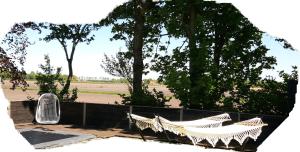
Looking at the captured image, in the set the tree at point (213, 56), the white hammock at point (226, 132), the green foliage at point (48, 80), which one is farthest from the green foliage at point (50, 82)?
the white hammock at point (226, 132)

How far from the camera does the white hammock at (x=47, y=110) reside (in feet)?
45.5

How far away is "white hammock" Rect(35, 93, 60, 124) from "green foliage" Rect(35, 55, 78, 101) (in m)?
1.43

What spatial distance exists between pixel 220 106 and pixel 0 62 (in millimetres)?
7120

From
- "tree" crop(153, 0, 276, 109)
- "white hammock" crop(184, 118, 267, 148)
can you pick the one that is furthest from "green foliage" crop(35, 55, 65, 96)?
"white hammock" crop(184, 118, 267, 148)

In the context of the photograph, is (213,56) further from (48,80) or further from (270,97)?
(48,80)

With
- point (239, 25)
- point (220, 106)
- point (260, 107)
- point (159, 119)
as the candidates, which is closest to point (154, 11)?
point (239, 25)

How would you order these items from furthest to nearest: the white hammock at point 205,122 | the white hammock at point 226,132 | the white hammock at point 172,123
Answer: the white hammock at point 205,122 < the white hammock at point 172,123 < the white hammock at point 226,132

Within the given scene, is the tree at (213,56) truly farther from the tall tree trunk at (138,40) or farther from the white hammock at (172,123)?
the white hammock at (172,123)

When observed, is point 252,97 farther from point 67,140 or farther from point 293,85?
point 67,140

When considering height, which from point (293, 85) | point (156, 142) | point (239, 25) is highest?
point (239, 25)

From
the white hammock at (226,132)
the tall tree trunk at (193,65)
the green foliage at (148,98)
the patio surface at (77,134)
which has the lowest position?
the patio surface at (77,134)

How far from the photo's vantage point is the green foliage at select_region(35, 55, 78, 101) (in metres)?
15.6

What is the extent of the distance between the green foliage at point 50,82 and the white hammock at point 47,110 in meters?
1.43

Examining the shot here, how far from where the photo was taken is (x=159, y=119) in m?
9.87
